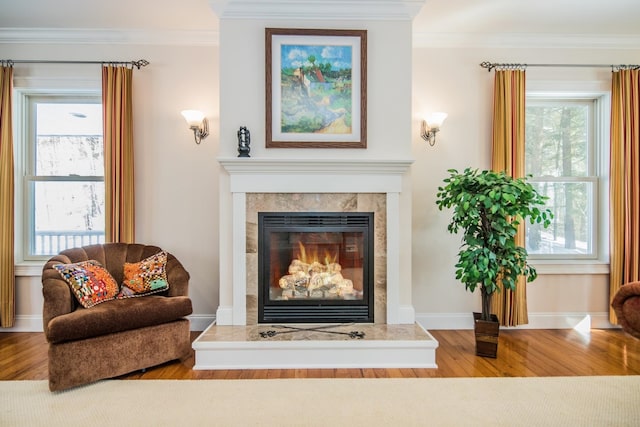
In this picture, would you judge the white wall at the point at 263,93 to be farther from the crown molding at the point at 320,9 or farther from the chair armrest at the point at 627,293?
the chair armrest at the point at 627,293

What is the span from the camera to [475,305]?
3.56 m

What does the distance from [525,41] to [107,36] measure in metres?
4.08

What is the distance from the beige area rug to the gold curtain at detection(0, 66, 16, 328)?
1372 mm

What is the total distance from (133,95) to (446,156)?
3141mm

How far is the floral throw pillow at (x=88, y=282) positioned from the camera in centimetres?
253

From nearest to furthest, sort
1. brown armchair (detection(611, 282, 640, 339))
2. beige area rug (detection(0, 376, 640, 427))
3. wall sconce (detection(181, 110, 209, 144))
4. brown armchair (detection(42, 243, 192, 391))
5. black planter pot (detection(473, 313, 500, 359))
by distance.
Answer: brown armchair (detection(611, 282, 640, 339))
beige area rug (detection(0, 376, 640, 427))
brown armchair (detection(42, 243, 192, 391))
black planter pot (detection(473, 313, 500, 359))
wall sconce (detection(181, 110, 209, 144))

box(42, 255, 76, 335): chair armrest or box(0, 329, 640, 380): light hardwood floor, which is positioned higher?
box(42, 255, 76, 335): chair armrest

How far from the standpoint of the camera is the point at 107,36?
3451 mm

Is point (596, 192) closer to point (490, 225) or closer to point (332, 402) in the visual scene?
point (490, 225)

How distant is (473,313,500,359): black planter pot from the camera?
280 centimetres

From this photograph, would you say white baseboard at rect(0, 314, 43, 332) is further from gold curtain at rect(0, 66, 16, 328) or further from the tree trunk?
the tree trunk

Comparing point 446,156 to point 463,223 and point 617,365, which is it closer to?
point 463,223

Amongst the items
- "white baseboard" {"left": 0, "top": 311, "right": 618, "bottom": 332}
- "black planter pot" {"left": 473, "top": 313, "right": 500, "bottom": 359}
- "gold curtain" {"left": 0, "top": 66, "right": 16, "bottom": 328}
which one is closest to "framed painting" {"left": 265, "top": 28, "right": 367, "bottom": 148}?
"black planter pot" {"left": 473, "top": 313, "right": 500, "bottom": 359}

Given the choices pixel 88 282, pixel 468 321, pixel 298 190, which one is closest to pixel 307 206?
pixel 298 190
